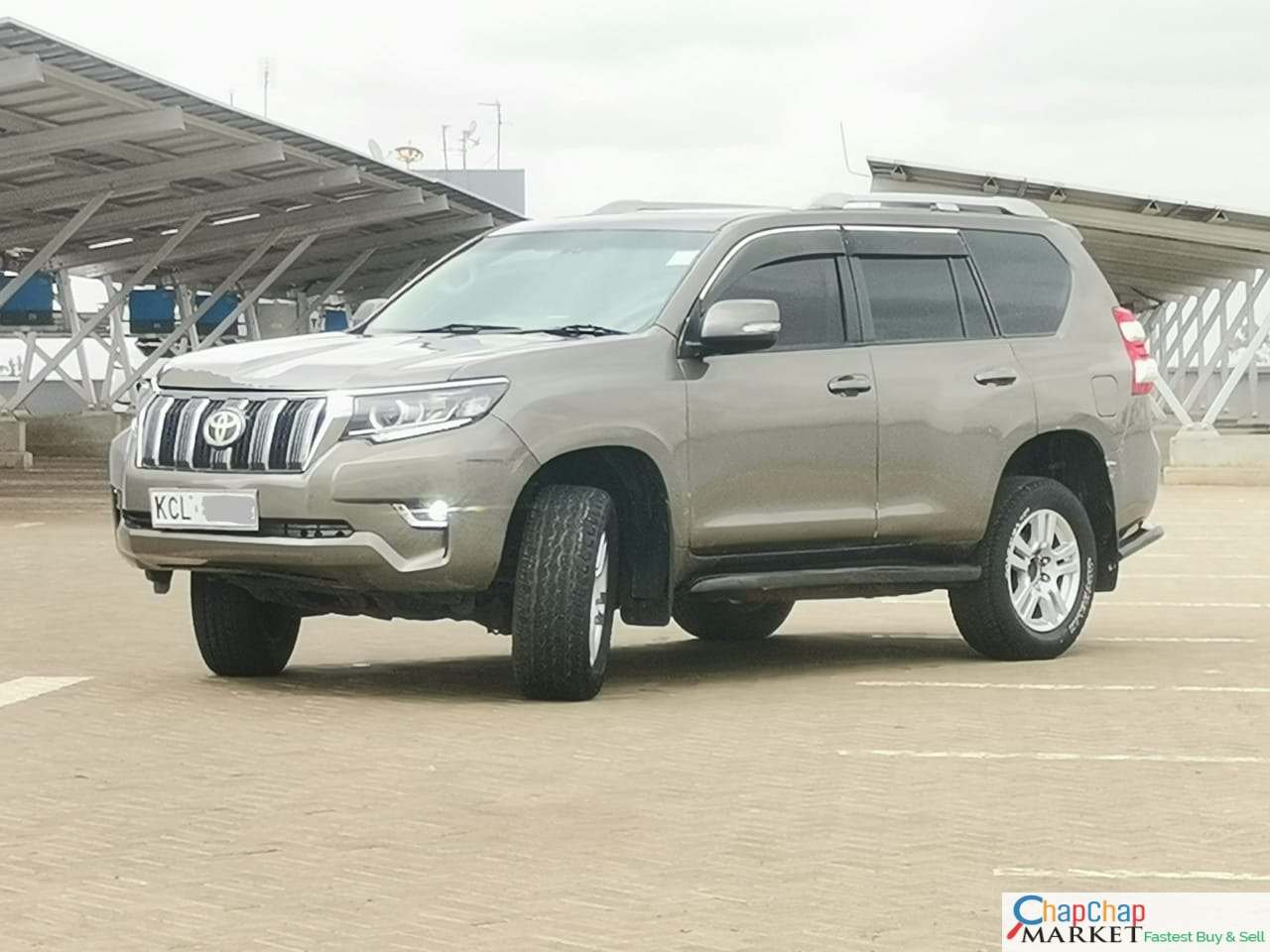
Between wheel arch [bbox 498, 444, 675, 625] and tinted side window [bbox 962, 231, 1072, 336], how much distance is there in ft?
8.02

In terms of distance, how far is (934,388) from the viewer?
11664mm

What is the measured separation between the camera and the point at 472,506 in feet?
32.1

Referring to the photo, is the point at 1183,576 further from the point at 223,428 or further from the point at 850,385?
the point at 223,428

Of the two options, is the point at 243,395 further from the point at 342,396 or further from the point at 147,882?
the point at 147,882

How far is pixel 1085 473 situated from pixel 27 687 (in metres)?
4.83

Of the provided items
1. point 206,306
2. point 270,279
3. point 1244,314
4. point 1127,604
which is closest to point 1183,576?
point 1127,604

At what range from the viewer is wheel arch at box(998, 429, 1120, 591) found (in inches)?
489

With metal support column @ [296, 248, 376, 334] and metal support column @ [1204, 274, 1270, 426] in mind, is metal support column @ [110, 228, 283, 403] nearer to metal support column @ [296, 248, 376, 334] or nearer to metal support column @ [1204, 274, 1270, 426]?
metal support column @ [296, 248, 376, 334]

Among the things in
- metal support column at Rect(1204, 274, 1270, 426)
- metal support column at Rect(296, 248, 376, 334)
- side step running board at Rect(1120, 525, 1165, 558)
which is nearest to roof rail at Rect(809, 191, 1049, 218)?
side step running board at Rect(1120, 525, 1165, 558)

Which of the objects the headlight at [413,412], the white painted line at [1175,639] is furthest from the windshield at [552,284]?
the white painted line at [1175,639]

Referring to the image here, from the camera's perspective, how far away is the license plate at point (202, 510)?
991 centimetres

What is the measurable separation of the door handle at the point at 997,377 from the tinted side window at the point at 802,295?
775 mm

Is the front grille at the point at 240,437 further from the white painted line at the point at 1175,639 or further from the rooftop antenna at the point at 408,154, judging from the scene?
the rooftop antenna at the point at 408,154

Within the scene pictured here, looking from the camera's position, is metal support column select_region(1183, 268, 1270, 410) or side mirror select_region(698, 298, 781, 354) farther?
metal support column select_region(1183, 268, 1270, 410)
